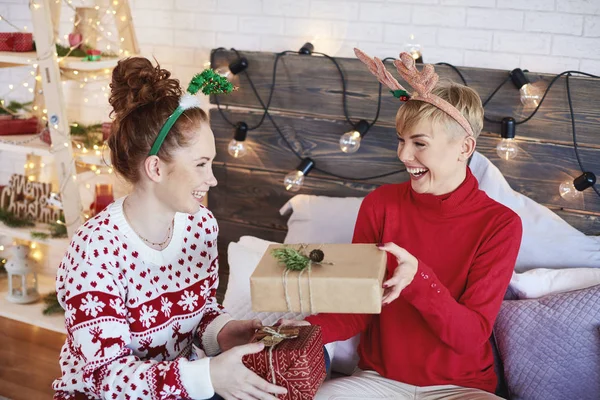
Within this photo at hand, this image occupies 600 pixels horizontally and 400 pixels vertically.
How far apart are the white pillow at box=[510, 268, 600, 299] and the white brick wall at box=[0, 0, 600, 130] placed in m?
0.75

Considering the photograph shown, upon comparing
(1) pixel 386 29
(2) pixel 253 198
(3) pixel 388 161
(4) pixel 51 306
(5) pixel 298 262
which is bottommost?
(4) pixel 51 306

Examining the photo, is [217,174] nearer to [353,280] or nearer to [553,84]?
[553,84]

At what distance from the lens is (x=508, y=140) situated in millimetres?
2531

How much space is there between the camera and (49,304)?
11.2 ft

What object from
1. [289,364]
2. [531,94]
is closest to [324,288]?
[289,364]

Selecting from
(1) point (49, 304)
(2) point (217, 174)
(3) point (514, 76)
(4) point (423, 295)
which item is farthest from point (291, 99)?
(1) point (49, 304)

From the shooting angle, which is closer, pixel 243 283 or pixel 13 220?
pixel 243 283

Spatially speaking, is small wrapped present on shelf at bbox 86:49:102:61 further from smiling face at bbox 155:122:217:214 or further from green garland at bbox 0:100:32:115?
smiling face at bbox 155:122:217:214

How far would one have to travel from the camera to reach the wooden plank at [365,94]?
248 centimetres

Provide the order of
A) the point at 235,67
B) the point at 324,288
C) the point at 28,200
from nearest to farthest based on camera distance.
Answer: the point at 324,288 < the point at 235,67 < the point at 28,200

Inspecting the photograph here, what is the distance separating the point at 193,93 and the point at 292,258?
0.52 meters

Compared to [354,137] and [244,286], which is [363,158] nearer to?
[354,137]

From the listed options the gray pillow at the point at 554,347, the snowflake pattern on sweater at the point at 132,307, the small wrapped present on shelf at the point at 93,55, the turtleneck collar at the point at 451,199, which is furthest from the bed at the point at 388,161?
the snowflake pattern on sweater at the point at 132,307

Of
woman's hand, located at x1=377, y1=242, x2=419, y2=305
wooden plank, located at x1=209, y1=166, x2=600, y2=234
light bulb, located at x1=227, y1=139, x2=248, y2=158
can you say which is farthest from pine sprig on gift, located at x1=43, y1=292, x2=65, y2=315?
woman's hand, located at x1=377, y1=242, x2=419, y2=305
